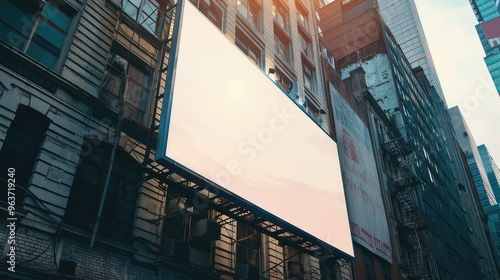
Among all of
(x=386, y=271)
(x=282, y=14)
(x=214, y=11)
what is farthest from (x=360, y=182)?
(x=214, y=11)

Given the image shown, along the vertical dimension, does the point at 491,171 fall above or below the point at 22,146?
above

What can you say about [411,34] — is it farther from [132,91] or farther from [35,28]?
[35,28]

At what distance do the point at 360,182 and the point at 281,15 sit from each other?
13.7 m

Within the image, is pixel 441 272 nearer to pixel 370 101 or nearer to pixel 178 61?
pixel 370 101

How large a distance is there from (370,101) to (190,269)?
28.5 meters

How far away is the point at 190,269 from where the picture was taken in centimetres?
1186

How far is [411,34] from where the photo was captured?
463 feet

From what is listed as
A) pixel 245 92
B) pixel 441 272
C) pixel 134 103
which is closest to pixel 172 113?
pixel 134 103

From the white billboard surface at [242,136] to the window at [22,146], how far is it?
3.18 metres

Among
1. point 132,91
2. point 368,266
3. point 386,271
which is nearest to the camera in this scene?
point 132,91

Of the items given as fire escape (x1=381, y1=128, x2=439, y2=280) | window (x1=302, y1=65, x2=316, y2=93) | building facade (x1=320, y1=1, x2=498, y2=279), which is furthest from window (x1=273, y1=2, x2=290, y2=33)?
fire escape (x1=381, y1=128, x2=439, y2=280)

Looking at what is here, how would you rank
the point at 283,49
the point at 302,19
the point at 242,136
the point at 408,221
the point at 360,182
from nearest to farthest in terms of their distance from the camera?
the point at 242,136 < the point at 360,182 < the point at 283,49 < the point at 302,19 < the point at 408,221

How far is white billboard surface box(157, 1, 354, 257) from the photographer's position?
11336 mm

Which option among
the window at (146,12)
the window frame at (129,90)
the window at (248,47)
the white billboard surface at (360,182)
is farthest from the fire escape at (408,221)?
the window at (146,12)
